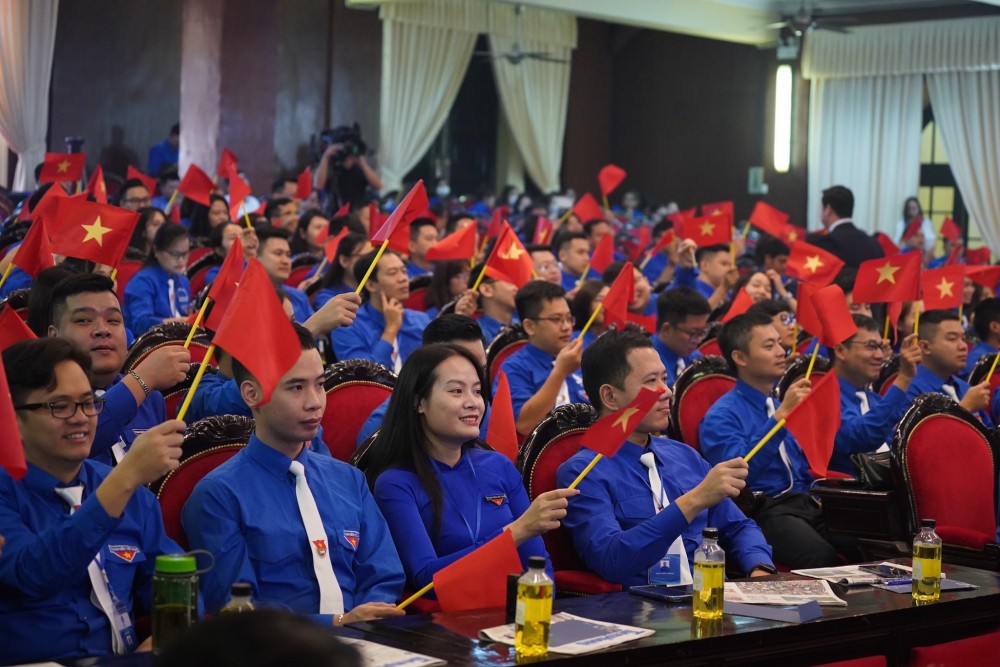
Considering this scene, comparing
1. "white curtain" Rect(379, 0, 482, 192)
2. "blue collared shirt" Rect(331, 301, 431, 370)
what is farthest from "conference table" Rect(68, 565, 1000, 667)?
"white curtain" Rect(379, 0, 482, 192)

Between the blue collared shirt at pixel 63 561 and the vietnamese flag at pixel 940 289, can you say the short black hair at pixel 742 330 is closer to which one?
the vietnamese flag at pixel 940 289

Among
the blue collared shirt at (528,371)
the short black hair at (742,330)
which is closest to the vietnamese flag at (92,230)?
the blue collared shirt at (528,371)

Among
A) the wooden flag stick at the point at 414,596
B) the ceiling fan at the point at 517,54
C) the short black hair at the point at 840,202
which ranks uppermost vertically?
the ceiling fan at the point at 517,54

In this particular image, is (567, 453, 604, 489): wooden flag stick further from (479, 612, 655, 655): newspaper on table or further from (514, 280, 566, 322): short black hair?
(514, 280, 566, 322): short black hair

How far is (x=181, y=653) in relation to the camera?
0.98 m

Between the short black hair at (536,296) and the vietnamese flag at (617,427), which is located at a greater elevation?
the short black hair at (536,296)

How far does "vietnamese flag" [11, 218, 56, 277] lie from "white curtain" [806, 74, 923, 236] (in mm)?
13469

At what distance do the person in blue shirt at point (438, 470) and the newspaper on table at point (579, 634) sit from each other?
557 millimetres

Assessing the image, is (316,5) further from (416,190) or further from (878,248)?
(416,190)

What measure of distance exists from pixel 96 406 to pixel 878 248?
7588 millimetres

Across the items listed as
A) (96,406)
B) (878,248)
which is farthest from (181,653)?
(878,248)

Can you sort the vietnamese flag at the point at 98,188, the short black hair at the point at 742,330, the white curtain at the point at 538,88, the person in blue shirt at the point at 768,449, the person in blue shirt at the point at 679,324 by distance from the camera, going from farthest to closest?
the white curtain at the point at 538,88 → the vietnamese flag at the point at 98,188 → the person in blue shirt at the point at 679,324 → the short black hair at the point at 742,330 → the person in blue shirt at the point at 768,449

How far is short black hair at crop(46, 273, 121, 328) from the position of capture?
3.41 metres

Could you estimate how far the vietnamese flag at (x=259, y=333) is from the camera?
2.50 meters
